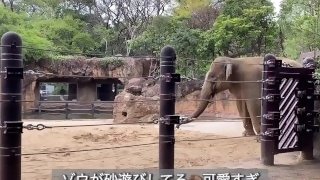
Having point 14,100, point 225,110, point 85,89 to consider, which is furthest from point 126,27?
point 14,100

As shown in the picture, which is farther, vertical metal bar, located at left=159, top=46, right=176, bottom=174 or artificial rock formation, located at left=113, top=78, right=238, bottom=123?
artificial rock formation, located at left=113, top=78, right=238, bottom=123

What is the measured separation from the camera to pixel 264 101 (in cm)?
509

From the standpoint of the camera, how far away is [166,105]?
13.0 feet

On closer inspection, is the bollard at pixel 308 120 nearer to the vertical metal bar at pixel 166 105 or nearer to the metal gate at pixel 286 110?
the metal gate at pixel 286 110

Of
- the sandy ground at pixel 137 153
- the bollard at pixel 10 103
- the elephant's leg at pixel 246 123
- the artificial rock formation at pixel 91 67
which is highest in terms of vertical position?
the artificial rock formation at pixel 91 67

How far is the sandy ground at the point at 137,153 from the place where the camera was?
202 inches

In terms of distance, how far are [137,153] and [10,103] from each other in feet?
13.9

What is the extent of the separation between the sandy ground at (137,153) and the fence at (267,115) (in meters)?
0.28

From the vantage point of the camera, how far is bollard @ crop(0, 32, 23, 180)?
3.05 m

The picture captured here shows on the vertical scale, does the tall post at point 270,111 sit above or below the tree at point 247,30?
below

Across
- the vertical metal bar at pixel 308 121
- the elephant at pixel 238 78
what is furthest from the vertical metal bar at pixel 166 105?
the elephant at pixel 238 78

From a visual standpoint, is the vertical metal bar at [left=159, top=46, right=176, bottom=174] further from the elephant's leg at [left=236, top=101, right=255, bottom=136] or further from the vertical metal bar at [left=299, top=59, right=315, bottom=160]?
the elephant's leg at [left=236, top=101, right=255, bottom=136]

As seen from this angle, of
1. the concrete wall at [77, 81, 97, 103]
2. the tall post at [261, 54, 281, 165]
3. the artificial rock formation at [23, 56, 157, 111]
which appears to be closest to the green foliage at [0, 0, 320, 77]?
the artificial rock formation at [23, 56, 157, 111]

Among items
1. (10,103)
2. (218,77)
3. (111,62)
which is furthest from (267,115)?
(111,62)
